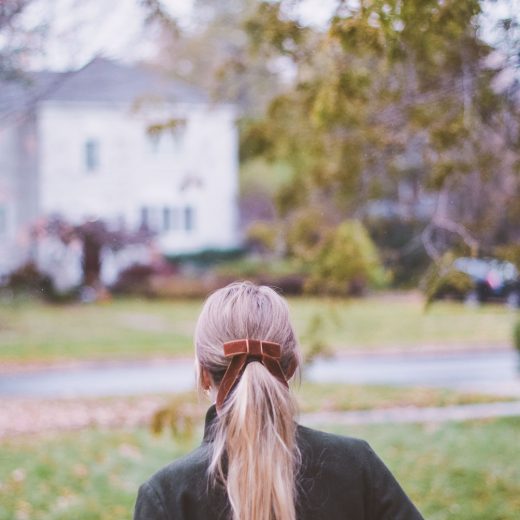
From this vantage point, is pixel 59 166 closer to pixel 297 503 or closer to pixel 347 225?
pixel 347 225

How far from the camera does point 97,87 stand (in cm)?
2591

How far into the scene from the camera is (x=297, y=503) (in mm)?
2080

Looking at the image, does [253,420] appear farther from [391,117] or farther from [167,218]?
[167,218]

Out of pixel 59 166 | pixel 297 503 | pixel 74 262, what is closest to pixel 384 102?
pixel 297 503

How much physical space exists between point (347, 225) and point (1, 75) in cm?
307

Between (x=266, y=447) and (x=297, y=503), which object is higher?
(x=266, y=447)

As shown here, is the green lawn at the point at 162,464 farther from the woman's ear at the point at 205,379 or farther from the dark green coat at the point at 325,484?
the woman's ear at the point at 205,379

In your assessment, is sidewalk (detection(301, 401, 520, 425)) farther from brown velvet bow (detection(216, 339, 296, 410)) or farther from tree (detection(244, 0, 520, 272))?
brown velvet bow (detection(216, 339, 296, 410))

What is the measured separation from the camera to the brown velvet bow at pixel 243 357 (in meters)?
2.01

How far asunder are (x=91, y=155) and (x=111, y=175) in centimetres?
103

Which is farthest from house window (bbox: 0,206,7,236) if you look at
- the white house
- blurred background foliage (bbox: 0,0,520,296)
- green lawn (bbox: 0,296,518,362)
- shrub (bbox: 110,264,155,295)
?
blurred background foliage (bbox: 0,0,520,296)

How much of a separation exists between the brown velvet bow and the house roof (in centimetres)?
434

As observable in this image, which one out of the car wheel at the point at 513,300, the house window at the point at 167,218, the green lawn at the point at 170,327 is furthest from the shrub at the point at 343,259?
the house window at the point at 167,218

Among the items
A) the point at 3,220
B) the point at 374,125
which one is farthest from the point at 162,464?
the point at 3,220
